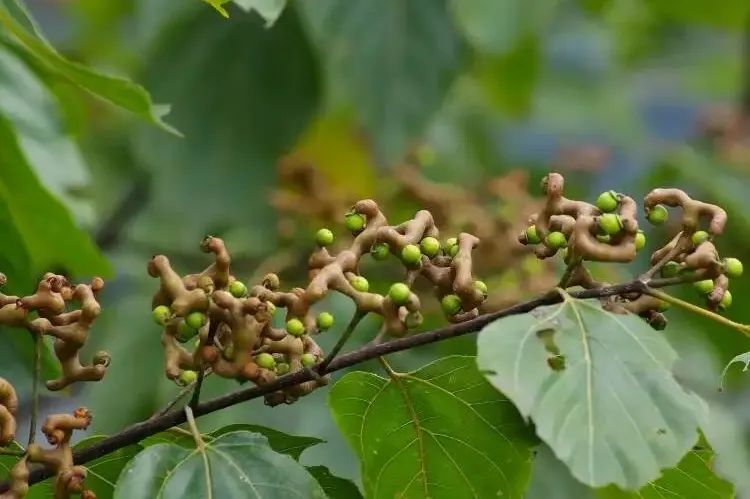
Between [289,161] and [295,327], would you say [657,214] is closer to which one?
[295,327]

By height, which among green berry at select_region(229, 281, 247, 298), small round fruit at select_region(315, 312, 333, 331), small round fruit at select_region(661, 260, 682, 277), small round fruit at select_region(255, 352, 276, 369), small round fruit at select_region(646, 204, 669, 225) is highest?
small round fruit at select_region(646, 204, 669, 225)

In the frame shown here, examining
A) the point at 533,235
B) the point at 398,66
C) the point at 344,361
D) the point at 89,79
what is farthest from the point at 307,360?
the point at 398,66

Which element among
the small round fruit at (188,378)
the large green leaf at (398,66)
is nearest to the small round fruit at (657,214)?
the small round fruit at (188,378)

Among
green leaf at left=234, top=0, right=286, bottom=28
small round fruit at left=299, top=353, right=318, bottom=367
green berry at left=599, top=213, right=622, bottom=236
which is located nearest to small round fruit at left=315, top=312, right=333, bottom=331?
small round fruit at left=299, top=353, right=318, bottom=367

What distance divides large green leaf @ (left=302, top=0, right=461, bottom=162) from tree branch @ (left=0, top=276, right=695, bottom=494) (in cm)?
83

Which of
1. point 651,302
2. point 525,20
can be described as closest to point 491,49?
point 525,20

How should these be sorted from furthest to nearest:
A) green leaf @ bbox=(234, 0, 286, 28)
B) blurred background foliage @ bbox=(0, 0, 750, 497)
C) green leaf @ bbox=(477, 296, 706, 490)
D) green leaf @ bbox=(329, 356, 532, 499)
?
blurred background foliage @ bbox=(0, 0, 750, 497) → green leaf @ bbox=(234, 0, 286, 28) → green leaf @ bbox=(329, 356, 532, 499) → green leaf @ bbox=(477, 296, 706, 490)

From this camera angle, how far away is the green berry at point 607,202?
0.61 meters

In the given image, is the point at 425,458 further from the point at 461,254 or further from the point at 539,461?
the point at 539,461

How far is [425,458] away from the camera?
68 cm

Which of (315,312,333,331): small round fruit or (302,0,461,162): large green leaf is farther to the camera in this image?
(302,0,461,162): large green leaf

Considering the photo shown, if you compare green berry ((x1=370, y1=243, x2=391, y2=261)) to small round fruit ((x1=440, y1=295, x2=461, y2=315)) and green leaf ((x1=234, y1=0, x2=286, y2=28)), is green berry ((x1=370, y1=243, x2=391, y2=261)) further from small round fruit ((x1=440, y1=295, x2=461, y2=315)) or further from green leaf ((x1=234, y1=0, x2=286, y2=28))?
green leaf ((x1=234, y1=0, x2=286, y2=28))

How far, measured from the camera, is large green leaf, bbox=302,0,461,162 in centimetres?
143

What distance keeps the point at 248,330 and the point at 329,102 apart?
1.33 m
